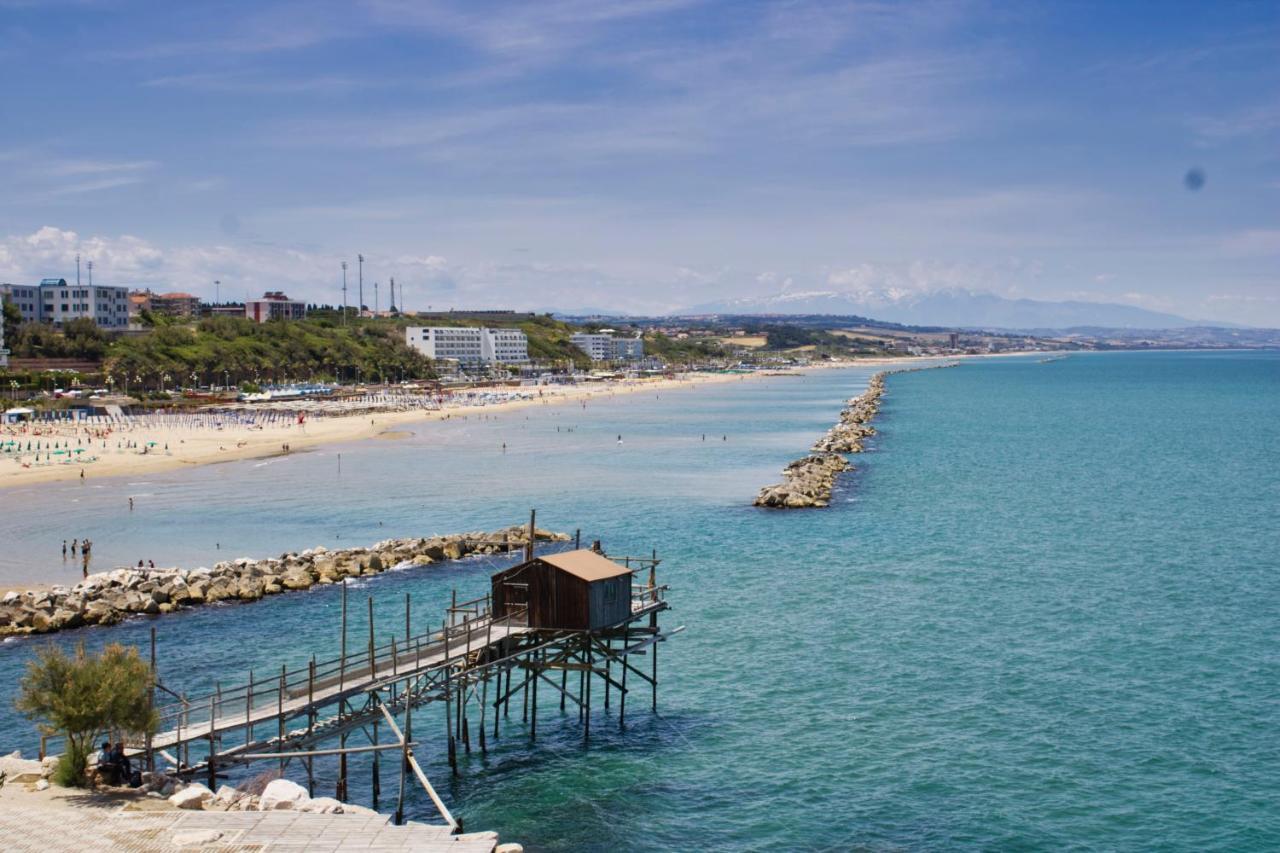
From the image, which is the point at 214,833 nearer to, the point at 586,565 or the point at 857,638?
the point at 586,565

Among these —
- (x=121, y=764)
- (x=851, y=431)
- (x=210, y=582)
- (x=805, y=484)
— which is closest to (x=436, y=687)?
(x=121, y=764)

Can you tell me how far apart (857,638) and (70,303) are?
18450 cm

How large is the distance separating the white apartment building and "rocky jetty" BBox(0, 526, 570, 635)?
519ft

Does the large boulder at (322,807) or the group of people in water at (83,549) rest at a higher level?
the large boulder at (322,807)

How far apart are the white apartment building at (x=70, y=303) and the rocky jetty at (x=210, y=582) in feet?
519

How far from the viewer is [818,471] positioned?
247ft

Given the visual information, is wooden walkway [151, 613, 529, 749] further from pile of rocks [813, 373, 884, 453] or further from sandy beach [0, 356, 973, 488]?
pile of rocks [813, 373, 884, 453]

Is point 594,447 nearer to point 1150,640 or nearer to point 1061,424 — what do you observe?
point 1061,424

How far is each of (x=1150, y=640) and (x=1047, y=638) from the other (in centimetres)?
313

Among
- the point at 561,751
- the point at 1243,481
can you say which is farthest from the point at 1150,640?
the point at 1243,481

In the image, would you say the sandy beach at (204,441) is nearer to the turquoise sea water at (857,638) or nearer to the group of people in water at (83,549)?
the turquoise sea water at (857,638)

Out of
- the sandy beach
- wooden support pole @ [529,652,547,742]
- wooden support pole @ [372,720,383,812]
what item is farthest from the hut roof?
the sandy beach

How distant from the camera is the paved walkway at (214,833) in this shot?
18406mm

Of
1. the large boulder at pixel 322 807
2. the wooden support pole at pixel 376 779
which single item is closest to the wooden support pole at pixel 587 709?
the wooden support pole at pixel 376 779
